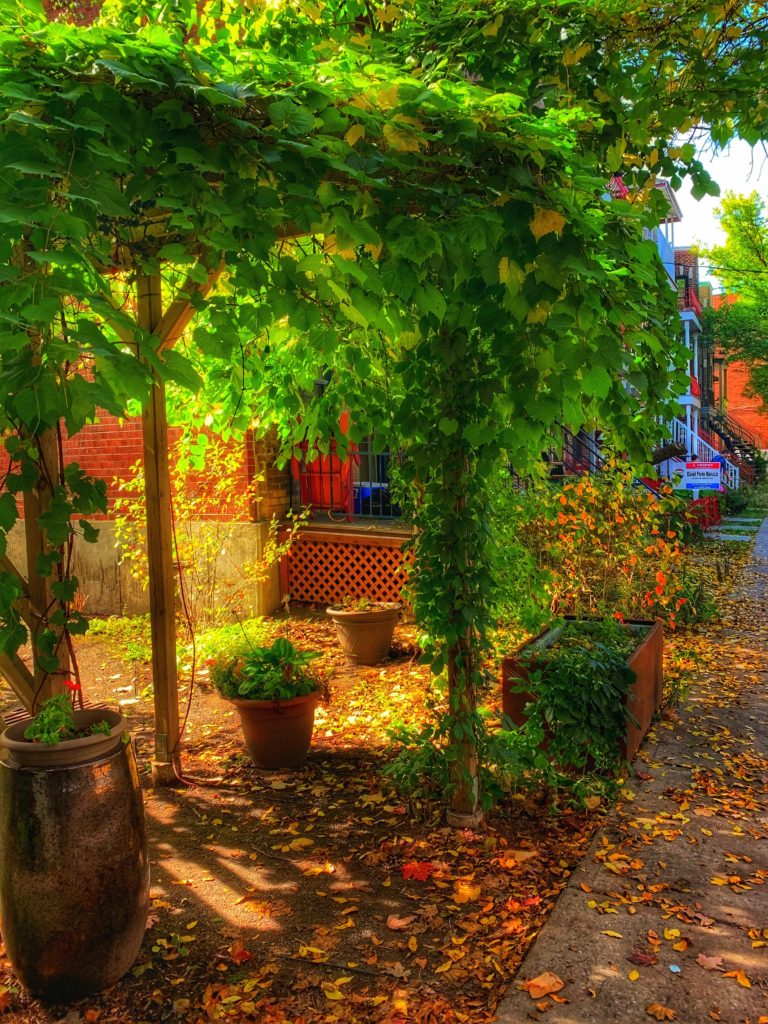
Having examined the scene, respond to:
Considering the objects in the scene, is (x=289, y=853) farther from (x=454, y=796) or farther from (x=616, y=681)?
(x=616, y=681)

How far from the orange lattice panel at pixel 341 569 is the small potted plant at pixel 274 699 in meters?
3.98

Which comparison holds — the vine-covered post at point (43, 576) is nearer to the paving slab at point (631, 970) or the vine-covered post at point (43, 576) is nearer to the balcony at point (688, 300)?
the paving slab at point (631, 970)

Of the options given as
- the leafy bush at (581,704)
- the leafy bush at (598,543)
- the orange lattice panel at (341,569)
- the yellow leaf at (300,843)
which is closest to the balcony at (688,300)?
the orange lattice panel at (341,569)

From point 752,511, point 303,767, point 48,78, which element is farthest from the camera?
point 752,511

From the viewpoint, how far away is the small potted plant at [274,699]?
494 cm

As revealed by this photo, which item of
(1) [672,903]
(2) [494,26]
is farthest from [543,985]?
(2) [494,26]

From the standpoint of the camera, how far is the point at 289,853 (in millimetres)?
3953

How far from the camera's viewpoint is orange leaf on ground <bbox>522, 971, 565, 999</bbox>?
109 inches

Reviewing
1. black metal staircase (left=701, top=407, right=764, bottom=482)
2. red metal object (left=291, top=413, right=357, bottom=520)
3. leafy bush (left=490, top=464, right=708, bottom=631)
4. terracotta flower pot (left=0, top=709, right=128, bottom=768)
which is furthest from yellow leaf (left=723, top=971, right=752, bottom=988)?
black metal staircase (left=701, top=407, right=764, bottom=482)

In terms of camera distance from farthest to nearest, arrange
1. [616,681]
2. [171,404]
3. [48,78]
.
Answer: [171,404]
[616,681]
[48,78]

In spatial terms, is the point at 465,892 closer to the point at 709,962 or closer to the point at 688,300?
the point at 709,962

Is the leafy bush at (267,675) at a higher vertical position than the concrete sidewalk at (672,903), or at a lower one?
higher

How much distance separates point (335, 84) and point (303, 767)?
153 inches

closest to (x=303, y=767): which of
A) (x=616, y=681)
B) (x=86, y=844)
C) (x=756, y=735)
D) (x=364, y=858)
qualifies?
(x=364, y=858)
